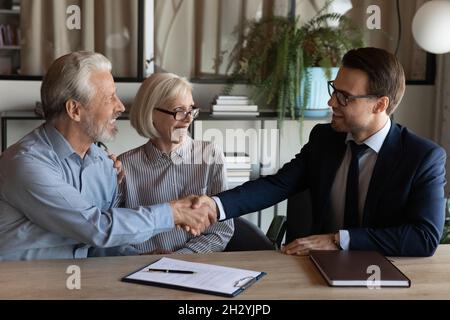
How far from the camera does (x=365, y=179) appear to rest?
2.24 meters

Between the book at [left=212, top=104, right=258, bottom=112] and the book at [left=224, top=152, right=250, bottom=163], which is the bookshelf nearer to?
the book at [left=212, top=104, right=258, bottom=112]

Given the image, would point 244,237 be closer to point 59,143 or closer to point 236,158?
point 59,143

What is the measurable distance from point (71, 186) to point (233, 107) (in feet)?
6.77

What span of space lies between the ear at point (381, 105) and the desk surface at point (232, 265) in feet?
1.79

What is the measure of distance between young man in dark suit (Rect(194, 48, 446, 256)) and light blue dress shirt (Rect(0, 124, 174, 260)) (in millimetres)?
390

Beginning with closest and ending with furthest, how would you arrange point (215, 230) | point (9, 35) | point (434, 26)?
1. point (215, 230)
2. point (434, 26)
3. point (9, 35)

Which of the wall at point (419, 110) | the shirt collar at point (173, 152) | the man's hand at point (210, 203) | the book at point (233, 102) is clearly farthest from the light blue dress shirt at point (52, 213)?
the wall at point (419, 110)

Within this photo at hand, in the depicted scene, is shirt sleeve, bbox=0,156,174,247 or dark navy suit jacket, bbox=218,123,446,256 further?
dark navy suit jacket, bbox=218,123,446,256

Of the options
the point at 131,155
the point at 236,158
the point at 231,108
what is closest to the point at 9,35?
the point at 231,108

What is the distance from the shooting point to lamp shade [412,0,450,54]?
126 inches

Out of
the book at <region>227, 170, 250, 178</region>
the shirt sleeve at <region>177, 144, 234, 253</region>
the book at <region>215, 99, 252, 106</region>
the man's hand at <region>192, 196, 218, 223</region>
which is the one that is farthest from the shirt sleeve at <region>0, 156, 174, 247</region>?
the book at <region>215, 99, 252, 106</region>

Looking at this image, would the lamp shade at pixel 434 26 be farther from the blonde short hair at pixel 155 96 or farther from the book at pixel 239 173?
the blonde short hair at pixel 155 96

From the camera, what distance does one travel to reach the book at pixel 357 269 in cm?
170
